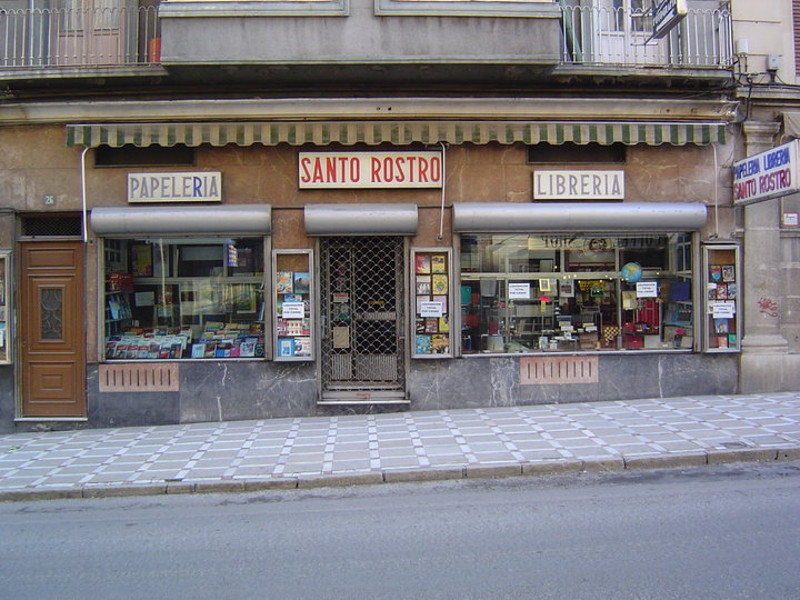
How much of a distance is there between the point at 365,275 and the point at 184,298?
2.94m

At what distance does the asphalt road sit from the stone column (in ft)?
12.5

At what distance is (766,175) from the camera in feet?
29.9

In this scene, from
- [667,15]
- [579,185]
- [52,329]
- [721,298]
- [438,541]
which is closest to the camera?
[438,541]

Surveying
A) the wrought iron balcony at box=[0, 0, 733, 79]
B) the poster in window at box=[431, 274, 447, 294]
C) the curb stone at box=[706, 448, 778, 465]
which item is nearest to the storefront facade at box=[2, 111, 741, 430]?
the poster in window at box=[431, 274, 447, 294]

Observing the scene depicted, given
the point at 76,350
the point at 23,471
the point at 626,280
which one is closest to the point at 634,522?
the point at 626,280

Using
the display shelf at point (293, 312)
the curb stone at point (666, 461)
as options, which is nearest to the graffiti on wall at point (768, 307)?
the curb stone at point (666, 461)

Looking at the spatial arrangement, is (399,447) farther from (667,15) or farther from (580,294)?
(667,15)

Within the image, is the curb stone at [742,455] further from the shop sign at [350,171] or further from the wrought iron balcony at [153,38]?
the wrought iron balcony at [153,38]

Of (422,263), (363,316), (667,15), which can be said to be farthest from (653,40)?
(363,316)

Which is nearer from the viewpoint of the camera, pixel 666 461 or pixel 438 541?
pixel 438 541

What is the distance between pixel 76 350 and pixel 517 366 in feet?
22.4

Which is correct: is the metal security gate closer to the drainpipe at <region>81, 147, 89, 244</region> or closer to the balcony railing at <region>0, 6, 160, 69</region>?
the drainpipe at <region>81, 147, 89, 244</region>

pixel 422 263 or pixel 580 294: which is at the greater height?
pixel 422 263

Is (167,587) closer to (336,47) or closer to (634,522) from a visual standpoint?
(634,522)
